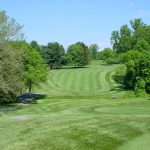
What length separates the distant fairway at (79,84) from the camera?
313 feet

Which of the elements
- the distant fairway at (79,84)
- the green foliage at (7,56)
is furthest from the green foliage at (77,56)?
the green foliage at (7,56)

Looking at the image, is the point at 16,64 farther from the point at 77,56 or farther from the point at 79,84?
the point at 77,56

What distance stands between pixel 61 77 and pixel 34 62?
141ft

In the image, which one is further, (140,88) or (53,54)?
(53,54)

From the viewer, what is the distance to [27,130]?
2697cm

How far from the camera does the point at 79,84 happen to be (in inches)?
4218

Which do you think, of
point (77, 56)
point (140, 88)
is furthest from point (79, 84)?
point (77, 56)

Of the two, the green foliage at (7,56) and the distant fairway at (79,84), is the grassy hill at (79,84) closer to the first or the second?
the distant fairway at (79,84)

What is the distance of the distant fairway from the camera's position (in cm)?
9544

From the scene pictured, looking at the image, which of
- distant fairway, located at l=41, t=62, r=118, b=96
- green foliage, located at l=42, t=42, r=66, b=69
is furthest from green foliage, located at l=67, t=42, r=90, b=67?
distant fairway, located at l=41, t=62, r=118, b=96

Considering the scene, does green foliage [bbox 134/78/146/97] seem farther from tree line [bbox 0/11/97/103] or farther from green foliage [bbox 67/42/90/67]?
green foliage [bbox 67/42/90/67]

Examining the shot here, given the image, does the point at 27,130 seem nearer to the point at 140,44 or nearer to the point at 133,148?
the point at 133,148

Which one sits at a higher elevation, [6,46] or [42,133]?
[6,46]

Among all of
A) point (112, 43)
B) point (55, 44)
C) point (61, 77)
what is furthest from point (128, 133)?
point (112, 43)
